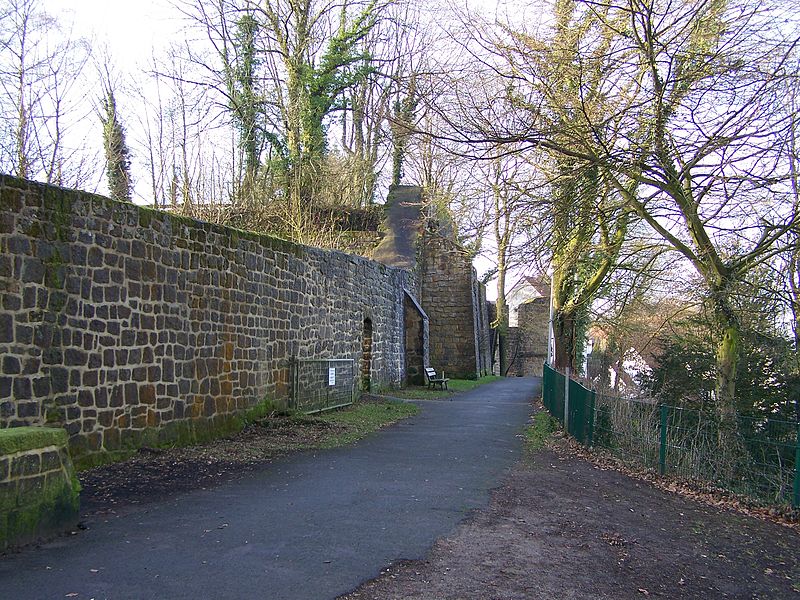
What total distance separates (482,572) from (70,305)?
5393 mm

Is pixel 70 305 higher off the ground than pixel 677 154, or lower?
lower

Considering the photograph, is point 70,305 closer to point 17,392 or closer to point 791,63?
point 17,392

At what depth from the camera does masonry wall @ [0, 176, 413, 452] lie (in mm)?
7344

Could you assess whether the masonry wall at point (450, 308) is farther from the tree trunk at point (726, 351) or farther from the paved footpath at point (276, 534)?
the paved footpath at point (276, 534)

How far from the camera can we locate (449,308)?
101 ft

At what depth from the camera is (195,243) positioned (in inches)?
402

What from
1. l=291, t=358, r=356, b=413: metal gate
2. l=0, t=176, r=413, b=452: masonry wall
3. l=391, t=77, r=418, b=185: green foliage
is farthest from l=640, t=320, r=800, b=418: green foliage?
l=0, t=176, r=413, b=452: masonry wall

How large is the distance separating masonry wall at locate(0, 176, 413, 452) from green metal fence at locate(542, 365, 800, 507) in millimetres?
5515

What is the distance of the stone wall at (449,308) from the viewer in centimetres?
3055

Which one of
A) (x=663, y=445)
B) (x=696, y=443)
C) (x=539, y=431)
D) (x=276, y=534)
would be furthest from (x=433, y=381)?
(x=276, y=534)

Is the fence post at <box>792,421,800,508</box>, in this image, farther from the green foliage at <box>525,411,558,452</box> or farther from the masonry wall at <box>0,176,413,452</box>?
the masonry wall at <box>0,176,413,452</box>

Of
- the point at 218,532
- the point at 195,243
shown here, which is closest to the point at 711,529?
the point at 218,532

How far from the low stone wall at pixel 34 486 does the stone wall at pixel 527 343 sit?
38.2 metres

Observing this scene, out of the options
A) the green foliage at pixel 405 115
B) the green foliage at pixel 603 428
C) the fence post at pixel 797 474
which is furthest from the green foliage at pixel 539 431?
the green foliage at pixel 405 115
